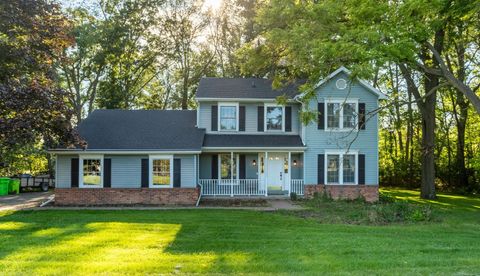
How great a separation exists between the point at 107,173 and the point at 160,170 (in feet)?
7.96

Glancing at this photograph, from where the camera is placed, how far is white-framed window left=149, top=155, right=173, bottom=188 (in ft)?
60.4

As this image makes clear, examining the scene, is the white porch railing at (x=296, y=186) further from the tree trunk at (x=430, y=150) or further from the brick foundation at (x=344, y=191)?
the tree trunk at (x=430, y=150)

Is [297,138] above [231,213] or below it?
above

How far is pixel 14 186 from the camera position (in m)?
24.6

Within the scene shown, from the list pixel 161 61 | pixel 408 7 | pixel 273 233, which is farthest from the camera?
pixel 161 61

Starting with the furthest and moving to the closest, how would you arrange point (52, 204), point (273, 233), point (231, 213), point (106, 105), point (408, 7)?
1. point (106, 105)
2. point (52, 204)
3. point (231, 213)
4. point (408, 7)
5. point (273, 233)

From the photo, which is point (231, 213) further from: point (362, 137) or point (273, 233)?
point (362, 137)

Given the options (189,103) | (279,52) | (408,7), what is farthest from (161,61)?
(408,7)

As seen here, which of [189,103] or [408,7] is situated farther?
[189,103]

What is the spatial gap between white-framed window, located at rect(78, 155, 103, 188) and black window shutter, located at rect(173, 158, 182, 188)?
3361 mm

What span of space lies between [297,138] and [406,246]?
39.7ft

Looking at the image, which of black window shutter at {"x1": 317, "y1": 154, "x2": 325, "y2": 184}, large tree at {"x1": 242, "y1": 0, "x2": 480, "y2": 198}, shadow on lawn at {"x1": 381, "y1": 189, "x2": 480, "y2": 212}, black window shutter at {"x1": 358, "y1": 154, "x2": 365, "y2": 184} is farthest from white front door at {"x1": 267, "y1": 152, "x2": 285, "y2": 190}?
shadow on lawn at {"x1": 381, "y1": 189, "x2": 480, "y2": 212}

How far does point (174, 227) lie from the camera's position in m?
11.2

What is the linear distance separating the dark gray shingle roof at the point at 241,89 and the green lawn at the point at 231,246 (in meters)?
8.82
